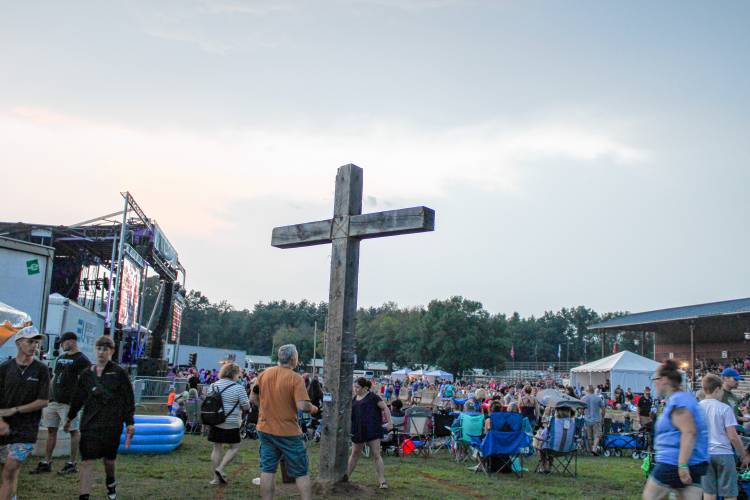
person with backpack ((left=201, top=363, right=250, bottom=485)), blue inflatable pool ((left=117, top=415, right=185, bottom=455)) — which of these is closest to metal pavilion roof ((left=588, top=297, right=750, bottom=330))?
blue inflatable pool ((left=117, top=415, right=185, bottom=455))

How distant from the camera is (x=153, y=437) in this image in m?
10.6

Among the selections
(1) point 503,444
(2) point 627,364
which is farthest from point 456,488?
(2) point 627,364

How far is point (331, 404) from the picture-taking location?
7309 mm

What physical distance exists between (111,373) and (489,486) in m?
5.67

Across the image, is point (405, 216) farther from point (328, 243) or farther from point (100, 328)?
point (100, 328)

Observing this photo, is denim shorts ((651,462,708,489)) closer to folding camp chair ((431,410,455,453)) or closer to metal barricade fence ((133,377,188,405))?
folding camp chair ((431,410,455,453))

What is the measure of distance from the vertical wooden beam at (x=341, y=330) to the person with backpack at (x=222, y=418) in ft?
4.85

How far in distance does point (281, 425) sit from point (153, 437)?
6.00 metres

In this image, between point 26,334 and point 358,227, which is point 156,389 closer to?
point 358,227

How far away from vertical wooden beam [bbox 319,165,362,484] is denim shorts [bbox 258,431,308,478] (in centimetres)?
165

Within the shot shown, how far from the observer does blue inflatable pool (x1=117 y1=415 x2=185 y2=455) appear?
10.4m

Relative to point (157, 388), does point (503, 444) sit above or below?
above

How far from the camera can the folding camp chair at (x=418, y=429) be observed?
13.1 meters

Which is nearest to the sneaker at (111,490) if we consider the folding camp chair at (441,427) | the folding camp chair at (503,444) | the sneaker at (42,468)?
the sneaker at (42,468)
